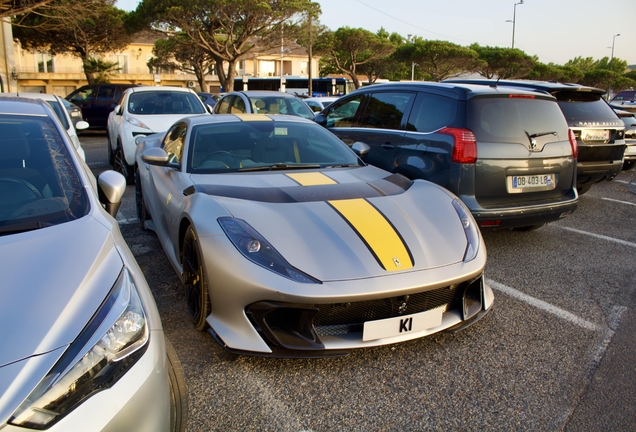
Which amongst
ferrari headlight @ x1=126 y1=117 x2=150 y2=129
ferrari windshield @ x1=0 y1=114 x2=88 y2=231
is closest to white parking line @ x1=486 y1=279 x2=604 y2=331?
ferrari windshield @ x1=0 y1=114 x2=88 y2=231

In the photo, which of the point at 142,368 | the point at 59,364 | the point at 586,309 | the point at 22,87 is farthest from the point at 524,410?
the point at 22,87

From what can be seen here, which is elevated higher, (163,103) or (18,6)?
(18,6)

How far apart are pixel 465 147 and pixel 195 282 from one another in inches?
104

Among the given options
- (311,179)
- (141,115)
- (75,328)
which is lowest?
(75,328)

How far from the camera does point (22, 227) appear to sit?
216 cm

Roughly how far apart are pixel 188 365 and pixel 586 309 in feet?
9.06

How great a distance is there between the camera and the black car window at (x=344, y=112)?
6480 mm

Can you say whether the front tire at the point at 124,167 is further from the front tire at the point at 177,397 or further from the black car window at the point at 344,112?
the front tire at the point at 177,397

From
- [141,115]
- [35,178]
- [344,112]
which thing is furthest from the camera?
[141,115]

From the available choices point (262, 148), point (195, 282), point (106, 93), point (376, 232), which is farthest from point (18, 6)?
point (376, 232)

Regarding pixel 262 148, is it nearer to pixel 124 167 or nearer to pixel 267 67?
pixel 124 167

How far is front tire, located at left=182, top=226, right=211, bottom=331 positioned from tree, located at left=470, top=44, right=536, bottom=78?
166 ft

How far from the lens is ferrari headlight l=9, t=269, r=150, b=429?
4.80 ft

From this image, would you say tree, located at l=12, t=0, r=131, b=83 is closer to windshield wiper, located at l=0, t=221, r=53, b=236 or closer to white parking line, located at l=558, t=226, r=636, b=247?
white parking line, located at l=558, t=226, r=636, b=247
